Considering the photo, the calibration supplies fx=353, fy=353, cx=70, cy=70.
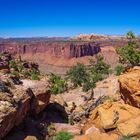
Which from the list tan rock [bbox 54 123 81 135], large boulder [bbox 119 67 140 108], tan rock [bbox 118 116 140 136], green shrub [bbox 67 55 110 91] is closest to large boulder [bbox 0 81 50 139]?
tan rock [bbox 54 123 81 135]

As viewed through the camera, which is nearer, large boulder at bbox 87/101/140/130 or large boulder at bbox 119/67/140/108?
large boulder at bbox 87/101/140/130

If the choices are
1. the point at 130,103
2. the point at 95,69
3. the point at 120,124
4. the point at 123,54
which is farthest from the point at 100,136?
the point at 95,69

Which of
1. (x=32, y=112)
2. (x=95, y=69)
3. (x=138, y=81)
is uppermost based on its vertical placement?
(x=138, y=81)

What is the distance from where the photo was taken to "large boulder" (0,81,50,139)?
19.7m

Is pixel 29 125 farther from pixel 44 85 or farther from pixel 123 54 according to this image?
pixel 123 54

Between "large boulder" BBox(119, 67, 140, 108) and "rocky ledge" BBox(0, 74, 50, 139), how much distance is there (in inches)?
235

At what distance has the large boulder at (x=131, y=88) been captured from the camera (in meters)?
25.7

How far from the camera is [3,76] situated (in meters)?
24.3

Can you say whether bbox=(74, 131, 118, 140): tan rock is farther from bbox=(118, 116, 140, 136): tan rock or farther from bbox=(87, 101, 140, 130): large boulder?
bbox=(87, 101, 140, 130): large boulder

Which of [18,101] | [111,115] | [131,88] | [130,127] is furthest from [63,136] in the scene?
[131,88]

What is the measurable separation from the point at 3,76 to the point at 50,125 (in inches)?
189

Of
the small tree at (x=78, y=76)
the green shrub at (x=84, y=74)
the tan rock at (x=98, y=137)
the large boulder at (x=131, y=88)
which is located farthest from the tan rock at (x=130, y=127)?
the small tree at (x=78, y=76)

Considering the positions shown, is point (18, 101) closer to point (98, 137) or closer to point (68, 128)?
point (68, 128)

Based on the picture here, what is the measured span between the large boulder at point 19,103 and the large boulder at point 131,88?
19.6ft
